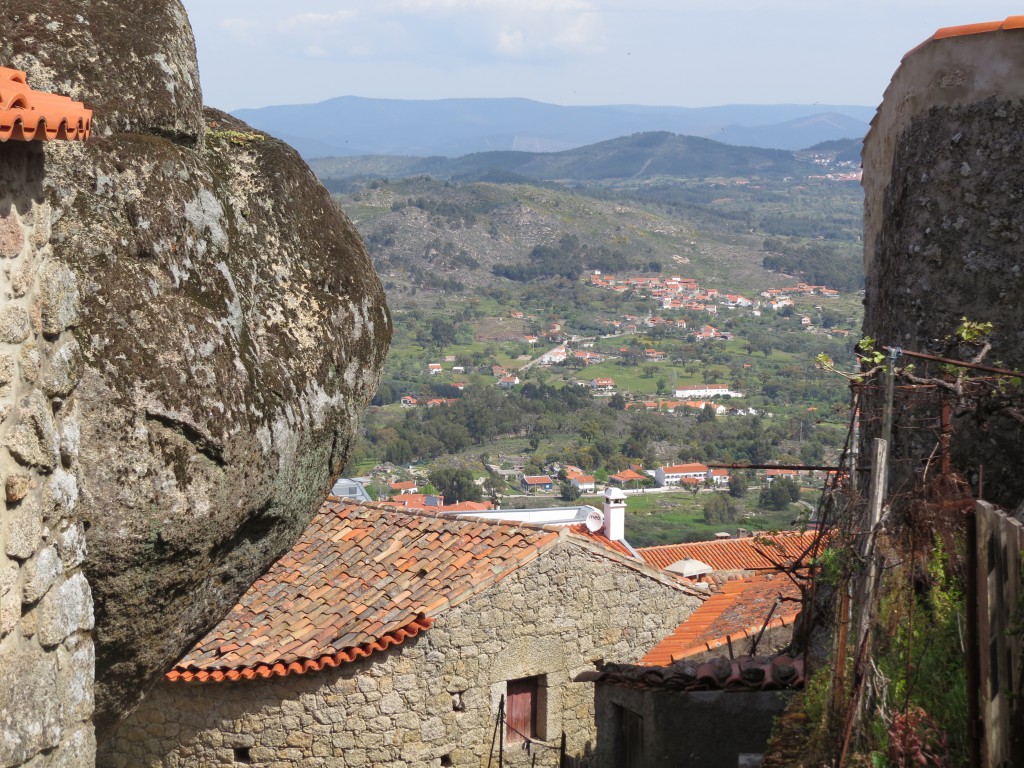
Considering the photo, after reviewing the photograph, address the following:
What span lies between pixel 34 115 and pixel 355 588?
8.88m

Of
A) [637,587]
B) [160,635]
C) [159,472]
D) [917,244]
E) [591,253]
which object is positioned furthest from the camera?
[591,253]

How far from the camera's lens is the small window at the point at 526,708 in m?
11.3

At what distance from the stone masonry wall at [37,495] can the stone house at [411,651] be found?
22.0 ft

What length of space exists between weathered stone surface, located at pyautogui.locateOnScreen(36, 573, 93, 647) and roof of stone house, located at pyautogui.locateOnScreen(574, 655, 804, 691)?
5.12 m

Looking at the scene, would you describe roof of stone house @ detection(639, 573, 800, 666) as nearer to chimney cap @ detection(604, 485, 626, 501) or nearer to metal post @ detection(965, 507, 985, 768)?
metal post @ detection(965, 507, 985, 768)

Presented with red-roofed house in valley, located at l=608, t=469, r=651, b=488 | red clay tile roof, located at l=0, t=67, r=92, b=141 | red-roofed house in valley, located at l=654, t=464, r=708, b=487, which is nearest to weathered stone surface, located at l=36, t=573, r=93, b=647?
red clay tile roof, located at l=0, t=67, r=92, b=141

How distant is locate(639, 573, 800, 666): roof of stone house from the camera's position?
10648 mm

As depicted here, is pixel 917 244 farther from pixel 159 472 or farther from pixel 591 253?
pixel 591 253

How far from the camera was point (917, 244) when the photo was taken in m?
6.67

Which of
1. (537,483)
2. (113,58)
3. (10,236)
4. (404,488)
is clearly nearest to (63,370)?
(10,236)

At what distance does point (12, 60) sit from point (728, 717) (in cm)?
633

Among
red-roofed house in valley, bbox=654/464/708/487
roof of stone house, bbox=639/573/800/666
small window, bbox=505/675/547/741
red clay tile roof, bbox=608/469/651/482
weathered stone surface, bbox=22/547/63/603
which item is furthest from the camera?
red-roofed house in valley, bbox=654/464/708/487

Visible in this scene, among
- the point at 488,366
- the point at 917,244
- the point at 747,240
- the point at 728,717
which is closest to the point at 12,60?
the point at 917,244

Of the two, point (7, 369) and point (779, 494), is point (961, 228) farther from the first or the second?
point (779, 494)
